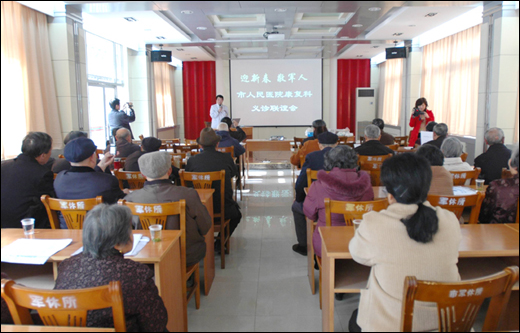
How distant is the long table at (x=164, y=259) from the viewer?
1848mm

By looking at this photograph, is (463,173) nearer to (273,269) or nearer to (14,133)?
(273,269)

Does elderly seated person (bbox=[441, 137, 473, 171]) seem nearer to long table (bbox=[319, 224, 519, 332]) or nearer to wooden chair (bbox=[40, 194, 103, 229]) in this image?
long table (bbox=[319, 224, 519, 332])

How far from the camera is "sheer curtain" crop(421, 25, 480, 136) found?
741 centimetres

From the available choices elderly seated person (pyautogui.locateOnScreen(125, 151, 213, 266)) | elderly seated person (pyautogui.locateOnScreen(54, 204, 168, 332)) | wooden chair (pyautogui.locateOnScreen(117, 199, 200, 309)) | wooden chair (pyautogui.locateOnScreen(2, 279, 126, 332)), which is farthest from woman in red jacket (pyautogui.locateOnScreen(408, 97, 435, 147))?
wooden chair (pyautogui.locateOnScreen(2, 279, 126, 332))

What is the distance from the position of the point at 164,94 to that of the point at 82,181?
9846 mm

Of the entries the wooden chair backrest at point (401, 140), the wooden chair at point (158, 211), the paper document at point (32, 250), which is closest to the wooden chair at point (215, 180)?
the wooden chair at point (158, 211)

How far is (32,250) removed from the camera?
1875 millimetres

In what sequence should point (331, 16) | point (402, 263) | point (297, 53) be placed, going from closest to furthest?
point (402, 263) → point (331, 16) → point (297, 53)

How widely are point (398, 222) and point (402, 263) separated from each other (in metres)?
0.15

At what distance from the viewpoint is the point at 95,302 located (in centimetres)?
131

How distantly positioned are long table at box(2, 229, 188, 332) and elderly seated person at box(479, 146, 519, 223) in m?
1.96

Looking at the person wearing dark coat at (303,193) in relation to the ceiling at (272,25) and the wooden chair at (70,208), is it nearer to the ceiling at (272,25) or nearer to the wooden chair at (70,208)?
the wooden chair at (70,208)

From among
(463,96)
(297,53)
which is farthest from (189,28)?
(463,96)

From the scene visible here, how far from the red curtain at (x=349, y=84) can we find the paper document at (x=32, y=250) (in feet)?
39.1
